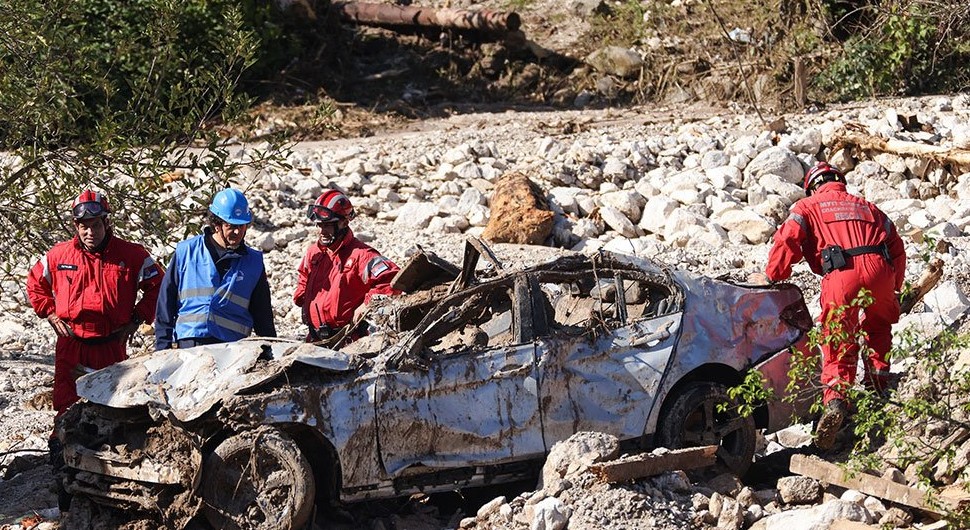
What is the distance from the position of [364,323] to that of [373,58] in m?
17.1

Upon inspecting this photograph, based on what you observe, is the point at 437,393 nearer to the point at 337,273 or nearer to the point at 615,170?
the point at 337,273

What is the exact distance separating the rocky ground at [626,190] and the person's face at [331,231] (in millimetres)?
2627

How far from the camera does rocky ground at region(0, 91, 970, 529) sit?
1402cm

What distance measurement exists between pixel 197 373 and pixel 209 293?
0.86m

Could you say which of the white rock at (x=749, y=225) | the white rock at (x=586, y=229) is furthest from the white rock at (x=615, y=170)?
the white rock at (x=749, y=225)

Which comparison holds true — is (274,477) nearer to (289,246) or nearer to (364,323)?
(364,323)

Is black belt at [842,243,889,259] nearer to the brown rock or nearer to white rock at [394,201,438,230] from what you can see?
the brown rock

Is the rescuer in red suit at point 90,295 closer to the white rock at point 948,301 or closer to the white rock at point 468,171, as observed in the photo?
the white rock at point 948,301

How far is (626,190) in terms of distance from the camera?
1669 centimetres

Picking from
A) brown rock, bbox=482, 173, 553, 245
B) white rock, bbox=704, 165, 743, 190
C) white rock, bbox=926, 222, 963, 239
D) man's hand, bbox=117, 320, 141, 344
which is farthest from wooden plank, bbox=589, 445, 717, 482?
white rock, bbox=704, 165, 743, 190

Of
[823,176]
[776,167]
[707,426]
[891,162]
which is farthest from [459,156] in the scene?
[707,426]

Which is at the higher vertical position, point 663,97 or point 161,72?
point 161,72

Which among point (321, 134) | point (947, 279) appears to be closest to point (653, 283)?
point (947, 279)

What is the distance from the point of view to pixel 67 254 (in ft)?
30.3
